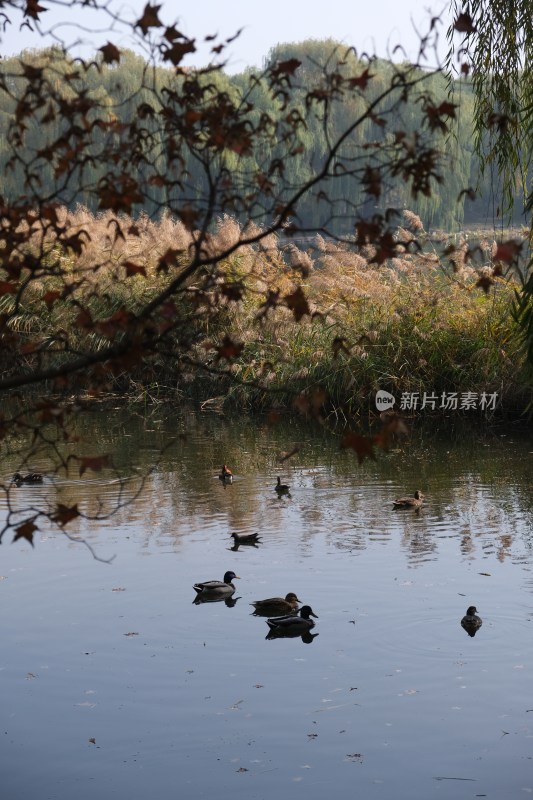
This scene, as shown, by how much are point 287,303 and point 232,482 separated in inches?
380

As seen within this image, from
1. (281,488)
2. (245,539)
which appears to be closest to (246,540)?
(245,539)

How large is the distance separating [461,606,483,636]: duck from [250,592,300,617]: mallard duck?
114cm

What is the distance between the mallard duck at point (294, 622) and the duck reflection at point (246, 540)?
7.65 feet

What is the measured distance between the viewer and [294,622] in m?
7.40

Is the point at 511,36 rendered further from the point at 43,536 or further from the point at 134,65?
the point at 134,65

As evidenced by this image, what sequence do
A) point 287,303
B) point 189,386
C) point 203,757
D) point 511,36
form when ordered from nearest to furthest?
point 287,303
point 203,757
point 511,36
point 189,386

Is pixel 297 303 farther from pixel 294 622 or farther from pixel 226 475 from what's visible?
pixel 226 475

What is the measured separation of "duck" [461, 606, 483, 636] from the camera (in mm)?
7370

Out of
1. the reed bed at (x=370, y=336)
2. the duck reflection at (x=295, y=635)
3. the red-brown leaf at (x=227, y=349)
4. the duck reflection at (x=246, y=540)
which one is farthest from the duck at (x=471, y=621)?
the reed bed at (x=370, y=336)

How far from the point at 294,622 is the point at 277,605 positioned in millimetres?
396

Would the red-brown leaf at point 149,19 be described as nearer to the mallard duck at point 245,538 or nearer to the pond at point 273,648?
the pond at point 273,648

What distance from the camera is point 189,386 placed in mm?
20078

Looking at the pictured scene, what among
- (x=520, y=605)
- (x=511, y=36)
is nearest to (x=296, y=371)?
(x=520, y=605)

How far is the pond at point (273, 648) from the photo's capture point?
544 cm
